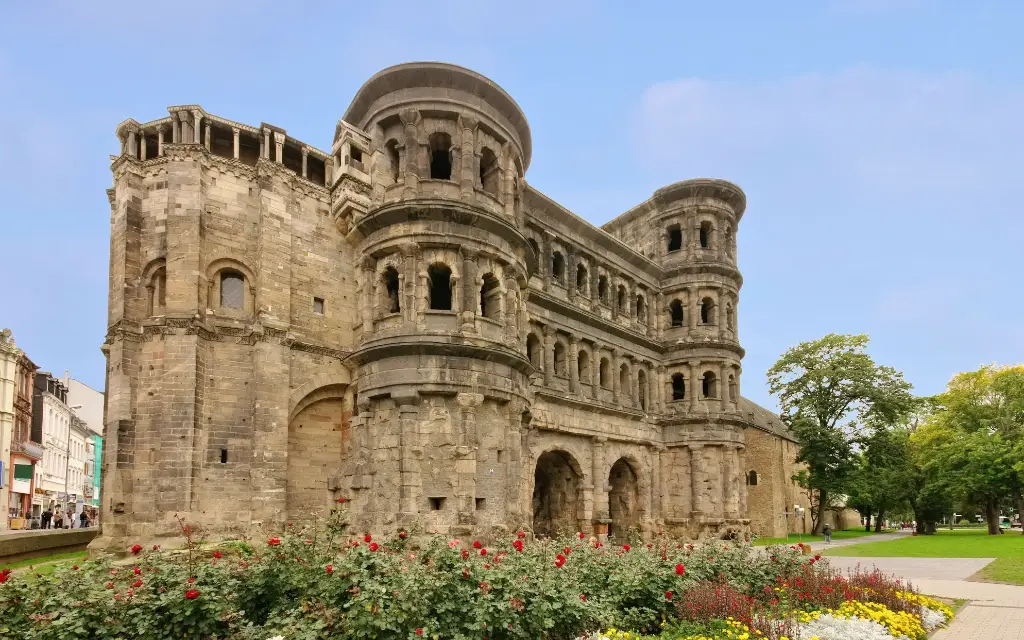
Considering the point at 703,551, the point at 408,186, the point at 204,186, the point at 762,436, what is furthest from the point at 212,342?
the point at 762,436

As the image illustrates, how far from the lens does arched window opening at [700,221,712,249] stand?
34703 mm

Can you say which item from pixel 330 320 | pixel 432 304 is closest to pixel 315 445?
pixel 330 320

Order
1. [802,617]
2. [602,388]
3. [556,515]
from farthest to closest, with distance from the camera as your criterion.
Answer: [602,388] < [556,515] < [802,617]

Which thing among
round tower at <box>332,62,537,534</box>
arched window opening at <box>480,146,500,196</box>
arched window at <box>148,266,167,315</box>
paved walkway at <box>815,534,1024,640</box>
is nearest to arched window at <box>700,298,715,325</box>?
paved walkway at <box>815,534,1024,640</box>

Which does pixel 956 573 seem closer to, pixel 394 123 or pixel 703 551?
pixel 703 551

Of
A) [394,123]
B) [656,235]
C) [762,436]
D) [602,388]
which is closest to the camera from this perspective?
[394,123]

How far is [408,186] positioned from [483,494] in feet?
30.5

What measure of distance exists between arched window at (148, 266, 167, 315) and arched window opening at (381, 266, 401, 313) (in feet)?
20.2

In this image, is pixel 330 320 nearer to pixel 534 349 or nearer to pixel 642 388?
pixel 534 349

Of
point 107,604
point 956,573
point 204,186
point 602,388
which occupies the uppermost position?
point 204,186

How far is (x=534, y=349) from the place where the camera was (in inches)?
1035

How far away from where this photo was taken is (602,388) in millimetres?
29453

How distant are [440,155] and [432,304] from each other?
550cm

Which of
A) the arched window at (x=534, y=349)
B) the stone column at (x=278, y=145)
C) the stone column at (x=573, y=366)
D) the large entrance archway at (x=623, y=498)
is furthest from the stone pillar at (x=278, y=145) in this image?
the large entrance archway at (x=623, y=498)
